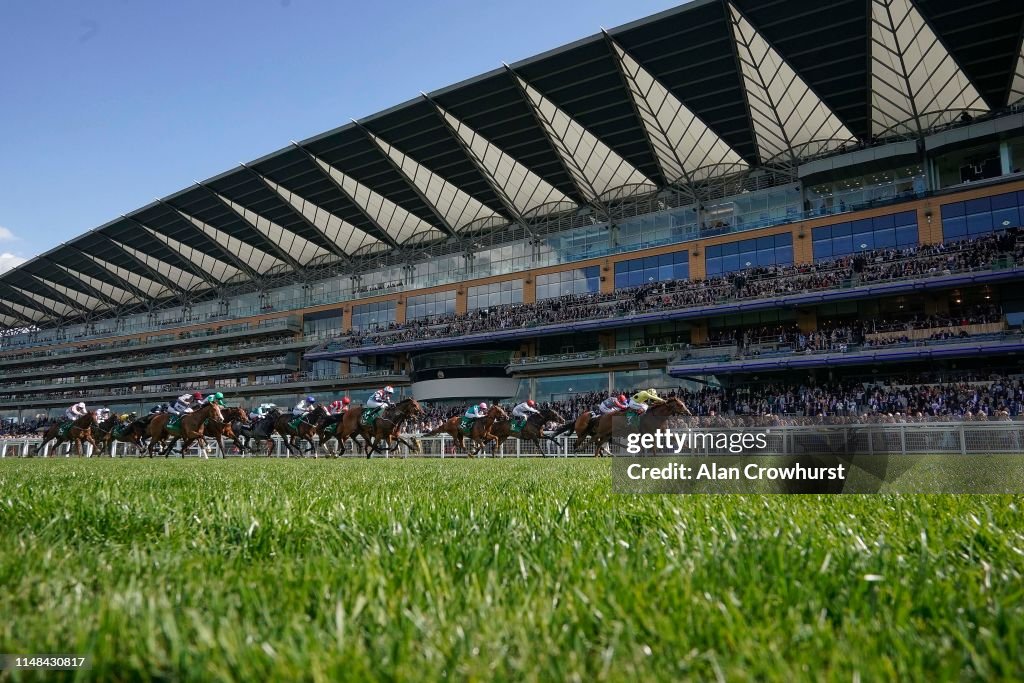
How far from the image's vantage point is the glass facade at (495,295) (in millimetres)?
52844

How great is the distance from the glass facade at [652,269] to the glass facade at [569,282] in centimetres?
187

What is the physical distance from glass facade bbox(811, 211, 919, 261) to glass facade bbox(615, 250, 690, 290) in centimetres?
838

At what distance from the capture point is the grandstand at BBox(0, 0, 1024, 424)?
32.8 m

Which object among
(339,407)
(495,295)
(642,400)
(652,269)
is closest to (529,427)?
(642,400)

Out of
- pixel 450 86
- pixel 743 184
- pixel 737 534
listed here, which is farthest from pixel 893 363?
pixel 737 534

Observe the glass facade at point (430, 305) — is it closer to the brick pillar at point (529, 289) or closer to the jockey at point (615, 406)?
the brick pillar at point (529, 289)

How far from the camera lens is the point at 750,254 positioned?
140ft

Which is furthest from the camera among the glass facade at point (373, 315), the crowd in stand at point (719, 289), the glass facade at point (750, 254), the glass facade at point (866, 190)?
the glass facade at point (373, 315)

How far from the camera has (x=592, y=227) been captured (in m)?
50.2

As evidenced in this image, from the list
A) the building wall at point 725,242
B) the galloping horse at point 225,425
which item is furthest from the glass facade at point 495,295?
the galloping horse at point 225,425

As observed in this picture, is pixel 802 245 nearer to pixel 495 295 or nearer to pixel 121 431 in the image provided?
pixel 495 295

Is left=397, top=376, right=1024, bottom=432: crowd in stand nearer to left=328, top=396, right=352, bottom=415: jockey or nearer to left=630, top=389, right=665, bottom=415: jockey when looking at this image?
left=630, top=389, right=665, bottom=415: jockey

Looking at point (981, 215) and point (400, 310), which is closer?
point (981, 215)

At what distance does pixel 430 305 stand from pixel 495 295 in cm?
665
